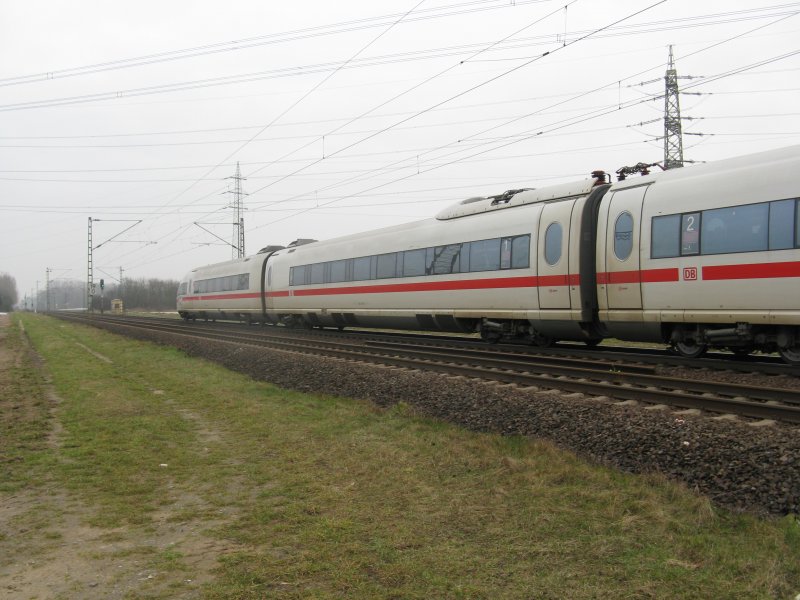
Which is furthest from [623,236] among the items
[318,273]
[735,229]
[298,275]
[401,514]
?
[298,275]

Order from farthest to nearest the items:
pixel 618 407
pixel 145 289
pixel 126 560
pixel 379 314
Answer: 1. pixel 145 289
2. pixel 379 314
3. pixel 618 407
4. pixel 126 560

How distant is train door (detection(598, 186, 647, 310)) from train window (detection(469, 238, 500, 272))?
311 centimetres

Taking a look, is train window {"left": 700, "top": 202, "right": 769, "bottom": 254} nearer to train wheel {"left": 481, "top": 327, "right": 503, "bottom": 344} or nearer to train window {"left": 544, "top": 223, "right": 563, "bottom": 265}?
train window {"left": 544, "top": 223, "right": 563, "bottom": 265}

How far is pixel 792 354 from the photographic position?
10148mm

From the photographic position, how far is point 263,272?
30.9 metres

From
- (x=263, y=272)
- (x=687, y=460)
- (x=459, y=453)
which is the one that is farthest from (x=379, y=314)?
(x=687, y=460)

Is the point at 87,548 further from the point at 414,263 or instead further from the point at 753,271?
the point at 414,263

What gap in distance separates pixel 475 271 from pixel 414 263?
10.2 ft

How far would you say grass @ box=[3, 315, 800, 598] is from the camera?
148 inches

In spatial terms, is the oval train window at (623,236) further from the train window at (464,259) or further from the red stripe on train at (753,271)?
the train window at (464,259)

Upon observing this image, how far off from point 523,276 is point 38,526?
11.2 metres

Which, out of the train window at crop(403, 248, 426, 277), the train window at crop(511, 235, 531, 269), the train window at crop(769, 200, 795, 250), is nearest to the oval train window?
the train window at crop(511, 235, 531, 269)

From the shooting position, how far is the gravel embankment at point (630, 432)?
5.03 m

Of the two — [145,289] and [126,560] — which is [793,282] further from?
[145,289]
